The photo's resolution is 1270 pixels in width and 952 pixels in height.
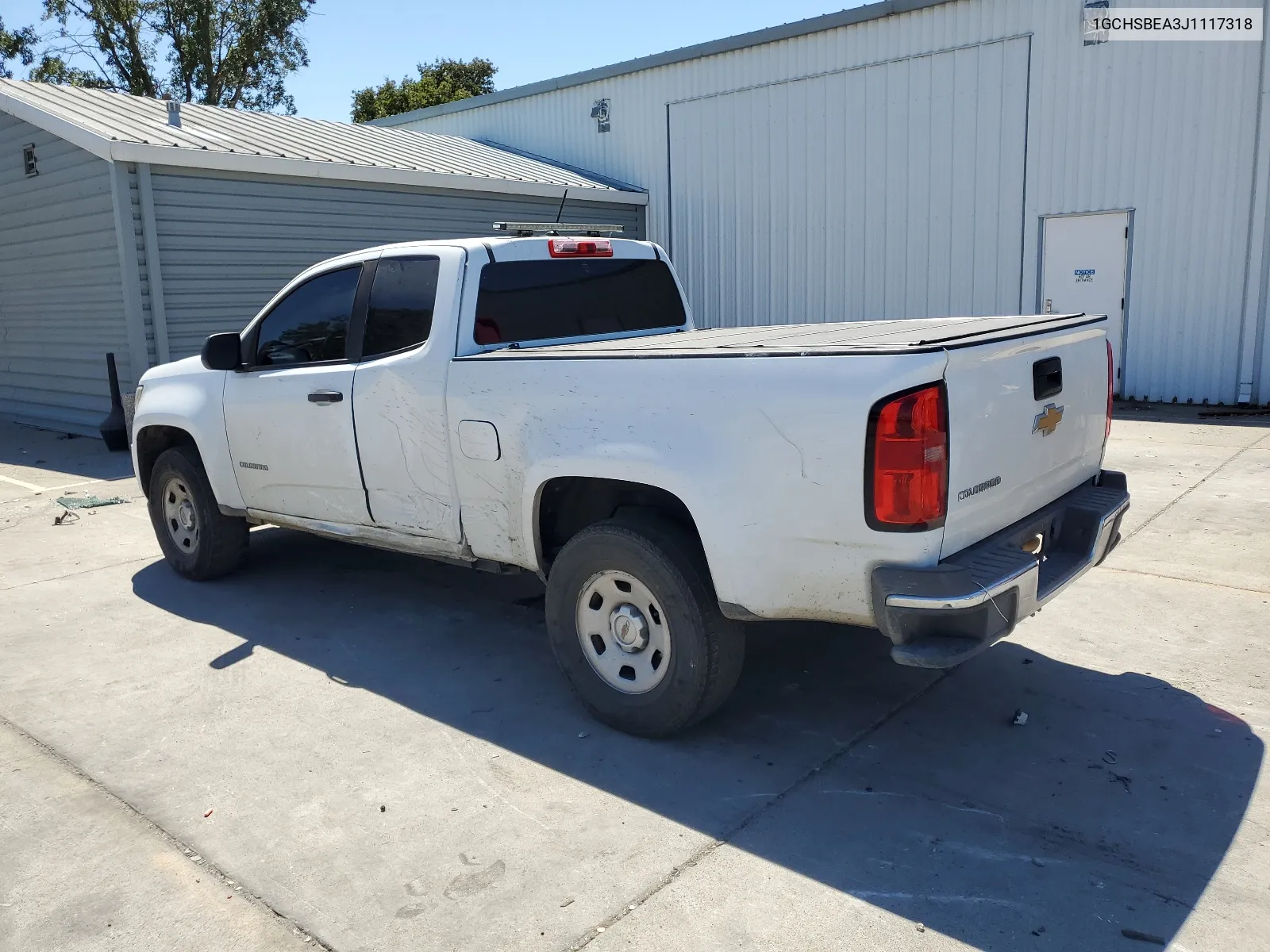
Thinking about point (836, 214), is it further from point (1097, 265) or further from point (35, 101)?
point (35, 101)

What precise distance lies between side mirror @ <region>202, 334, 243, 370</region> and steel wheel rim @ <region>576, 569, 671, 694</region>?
2.82m

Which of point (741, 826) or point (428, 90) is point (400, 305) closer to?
point (741, 826)

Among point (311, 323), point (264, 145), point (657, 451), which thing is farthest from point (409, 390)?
point (264, 145)

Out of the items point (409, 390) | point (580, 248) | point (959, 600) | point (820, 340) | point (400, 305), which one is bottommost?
point (959, 600)

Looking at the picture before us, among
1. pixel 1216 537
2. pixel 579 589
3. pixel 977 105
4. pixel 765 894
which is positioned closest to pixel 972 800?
pixel 765 894

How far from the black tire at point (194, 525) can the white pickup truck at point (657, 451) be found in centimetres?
32

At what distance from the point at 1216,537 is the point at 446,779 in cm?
545

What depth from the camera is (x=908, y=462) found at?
322cm

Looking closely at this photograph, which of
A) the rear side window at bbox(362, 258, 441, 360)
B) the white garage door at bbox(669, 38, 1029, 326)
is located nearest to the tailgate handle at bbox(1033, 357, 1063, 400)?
the rear side window at bbox(362, 258, 441, 360)

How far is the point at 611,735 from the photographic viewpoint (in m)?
4.12

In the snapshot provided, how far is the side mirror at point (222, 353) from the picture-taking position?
5.70 m

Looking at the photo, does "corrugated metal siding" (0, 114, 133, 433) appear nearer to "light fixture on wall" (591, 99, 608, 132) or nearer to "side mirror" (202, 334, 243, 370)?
"side mirror" (202, 334, 243, 370)

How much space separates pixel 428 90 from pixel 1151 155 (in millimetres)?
35410

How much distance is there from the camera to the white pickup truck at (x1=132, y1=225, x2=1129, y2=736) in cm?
329
